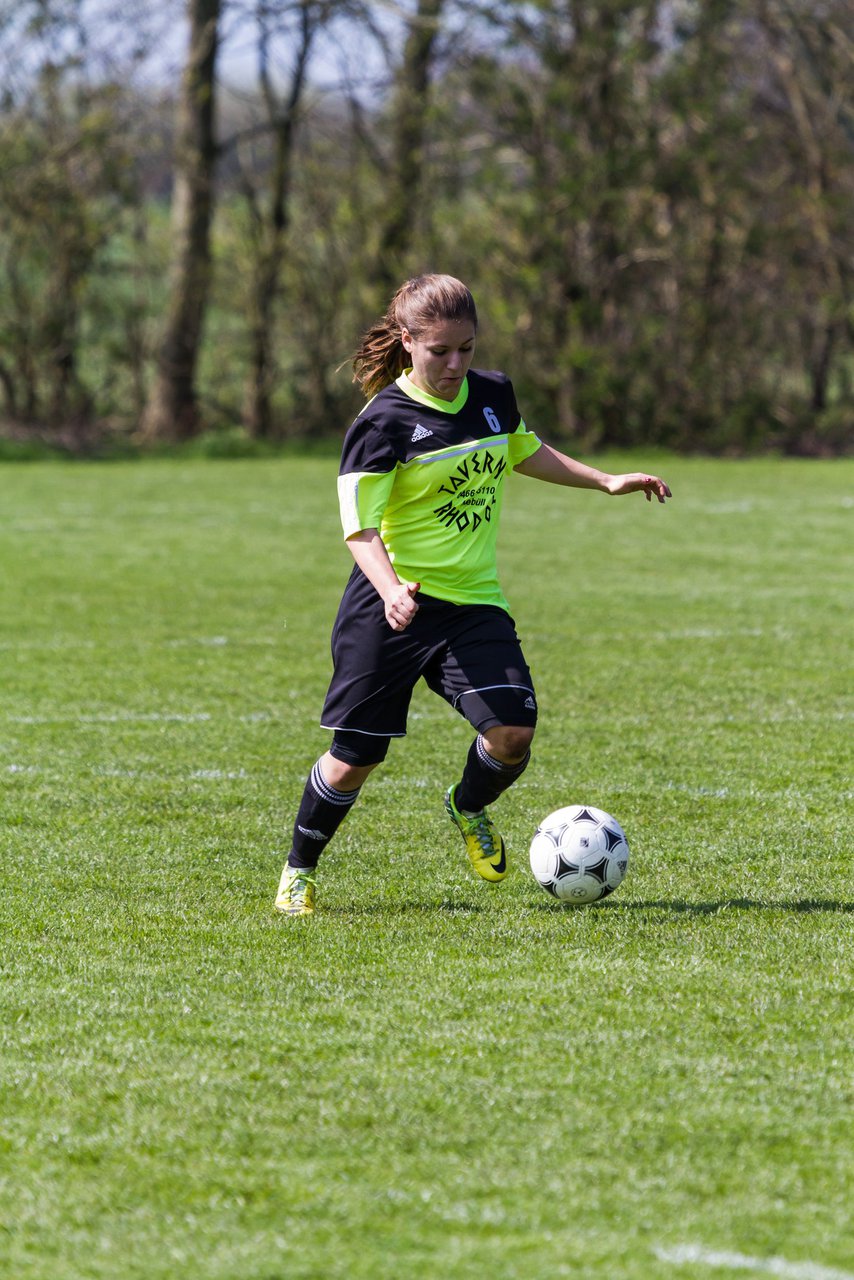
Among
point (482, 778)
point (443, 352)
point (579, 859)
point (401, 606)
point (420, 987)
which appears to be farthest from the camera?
point (482, 778)

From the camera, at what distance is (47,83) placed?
21.9m

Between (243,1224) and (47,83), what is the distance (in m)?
21.4

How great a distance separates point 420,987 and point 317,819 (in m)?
0.89

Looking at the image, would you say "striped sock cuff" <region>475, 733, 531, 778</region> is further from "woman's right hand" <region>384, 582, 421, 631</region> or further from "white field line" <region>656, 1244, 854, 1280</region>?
"white field line" <region>656, 1244, 854, 1280</region>

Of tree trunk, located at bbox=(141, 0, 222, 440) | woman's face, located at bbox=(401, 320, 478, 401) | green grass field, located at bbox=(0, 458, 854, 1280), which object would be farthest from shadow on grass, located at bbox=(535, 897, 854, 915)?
tree trunk, located at bbox=(141, 0, 222, 440)

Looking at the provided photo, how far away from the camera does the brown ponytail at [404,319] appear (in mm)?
4414

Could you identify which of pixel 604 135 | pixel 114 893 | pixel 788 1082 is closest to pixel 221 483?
pixel 604 135

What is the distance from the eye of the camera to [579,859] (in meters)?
4.60

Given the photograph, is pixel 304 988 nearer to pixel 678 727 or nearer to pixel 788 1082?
pixel 788 1082

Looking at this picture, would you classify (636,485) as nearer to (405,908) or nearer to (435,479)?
(435,479)

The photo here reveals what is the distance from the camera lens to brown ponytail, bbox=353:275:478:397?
441 centimetres

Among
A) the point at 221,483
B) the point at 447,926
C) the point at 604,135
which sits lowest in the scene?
the point at 221,483

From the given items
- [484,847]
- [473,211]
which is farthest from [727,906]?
[473,211]

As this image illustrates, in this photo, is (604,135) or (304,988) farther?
(604,135)
